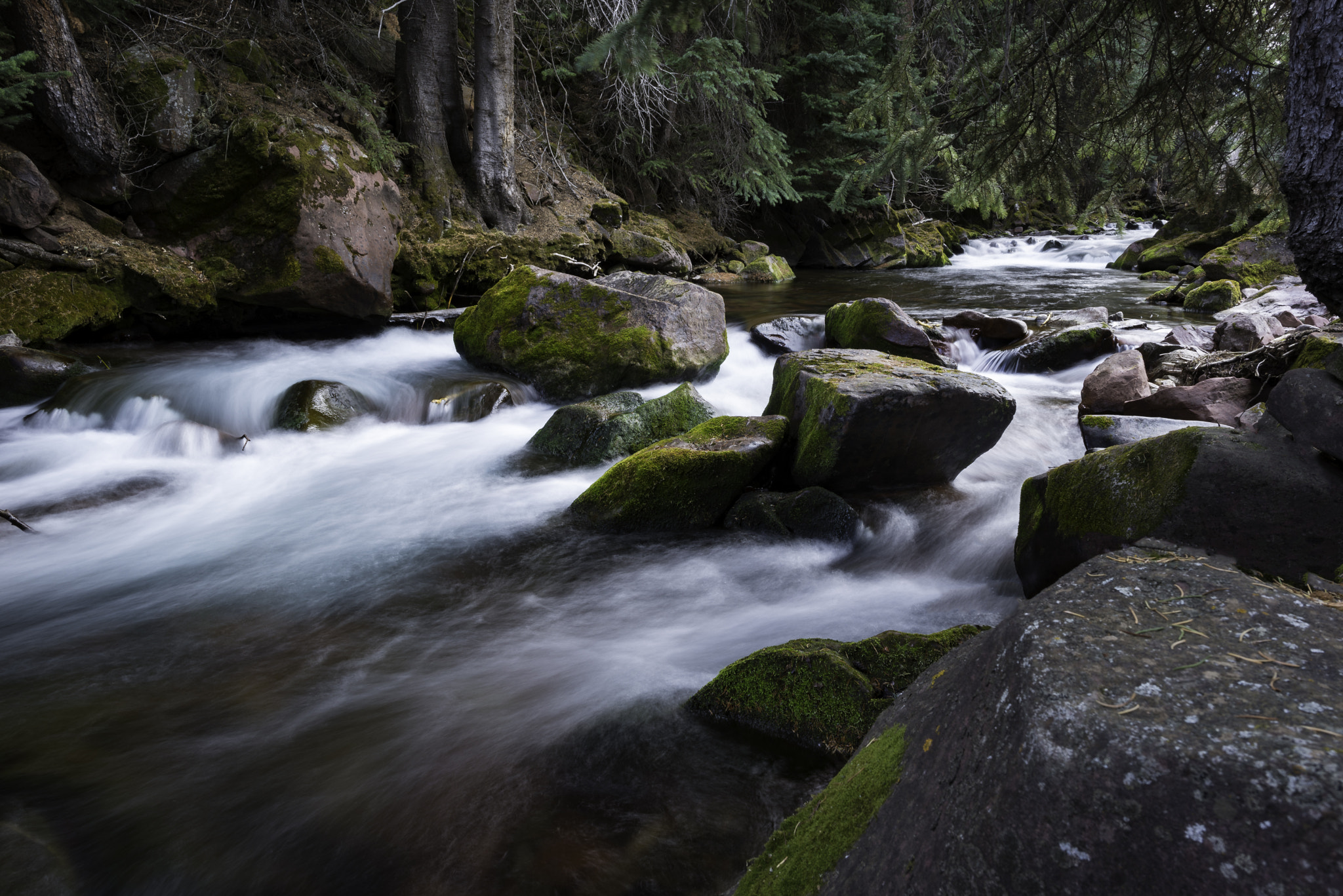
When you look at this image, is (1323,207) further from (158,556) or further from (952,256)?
(952,256)

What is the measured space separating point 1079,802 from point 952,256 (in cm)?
2741

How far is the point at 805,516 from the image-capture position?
495cm

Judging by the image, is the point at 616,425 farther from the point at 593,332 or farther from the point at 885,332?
the point at 885,332

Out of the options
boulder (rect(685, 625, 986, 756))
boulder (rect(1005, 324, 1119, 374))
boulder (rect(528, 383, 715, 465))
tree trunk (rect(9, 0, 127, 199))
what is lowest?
boulder (rect(685, 625, 986, 756))

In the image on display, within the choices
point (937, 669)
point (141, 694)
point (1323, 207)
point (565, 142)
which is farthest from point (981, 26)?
point (565, 142)

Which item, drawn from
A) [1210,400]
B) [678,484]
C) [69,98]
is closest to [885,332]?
[1210,400]

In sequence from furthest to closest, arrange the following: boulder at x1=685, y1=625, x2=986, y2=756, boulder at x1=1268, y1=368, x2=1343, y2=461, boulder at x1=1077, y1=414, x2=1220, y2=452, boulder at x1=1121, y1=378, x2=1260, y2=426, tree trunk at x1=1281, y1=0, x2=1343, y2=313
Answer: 1. boulder at x1=1121, y1=378, x2=1260, y2=426
2. boulder at x1=1077, y1=414, x2=1220, y2=452
3. boulder at x1=1268, y1=368, x2=1343, y2=461
4. tree trunk at x1=1281, y1=0, x2=1343, y2=313
5. boulder at x1=685, y1=625, x2=986, y2=756

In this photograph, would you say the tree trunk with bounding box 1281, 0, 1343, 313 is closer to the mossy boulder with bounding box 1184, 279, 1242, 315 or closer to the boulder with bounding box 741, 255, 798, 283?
the mossy boulder with bounding box 1184, 279, 1242, 315

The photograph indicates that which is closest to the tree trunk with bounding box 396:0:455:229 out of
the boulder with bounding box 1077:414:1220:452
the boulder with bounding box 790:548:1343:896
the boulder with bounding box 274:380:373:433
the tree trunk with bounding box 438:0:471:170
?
the tree trunk with bounding box 438:0:471:170

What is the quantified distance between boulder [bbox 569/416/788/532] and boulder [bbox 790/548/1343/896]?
10.8 feet

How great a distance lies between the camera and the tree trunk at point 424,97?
37.9 ft

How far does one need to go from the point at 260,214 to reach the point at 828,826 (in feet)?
31.8

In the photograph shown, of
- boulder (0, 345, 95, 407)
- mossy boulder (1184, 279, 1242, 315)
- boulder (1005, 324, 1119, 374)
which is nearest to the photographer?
boulder (0, 345, 95, 407)

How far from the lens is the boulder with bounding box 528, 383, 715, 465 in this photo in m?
6.23
